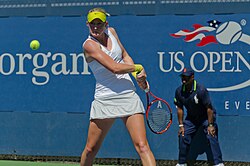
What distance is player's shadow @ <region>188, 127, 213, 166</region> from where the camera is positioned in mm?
7586

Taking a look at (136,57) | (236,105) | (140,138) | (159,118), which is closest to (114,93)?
(140,138)

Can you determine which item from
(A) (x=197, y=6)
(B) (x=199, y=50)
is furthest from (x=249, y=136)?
(A) (x=197, y=6)

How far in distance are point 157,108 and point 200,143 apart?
5.08ft

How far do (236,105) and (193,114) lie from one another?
0.55 m

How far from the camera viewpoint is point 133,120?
5.03 meters

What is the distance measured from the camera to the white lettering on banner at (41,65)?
796cm

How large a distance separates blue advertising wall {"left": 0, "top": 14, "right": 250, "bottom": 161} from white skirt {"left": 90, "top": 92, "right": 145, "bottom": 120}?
257 centimetres

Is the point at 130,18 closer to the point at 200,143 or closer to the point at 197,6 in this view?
the point at 197,6

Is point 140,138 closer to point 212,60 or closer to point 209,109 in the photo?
point 209,109

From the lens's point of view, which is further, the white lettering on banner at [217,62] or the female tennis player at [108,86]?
the white lettering on banner at [217,62]

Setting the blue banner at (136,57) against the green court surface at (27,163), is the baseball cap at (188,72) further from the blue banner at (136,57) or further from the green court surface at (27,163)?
the green court surface at (27,163)

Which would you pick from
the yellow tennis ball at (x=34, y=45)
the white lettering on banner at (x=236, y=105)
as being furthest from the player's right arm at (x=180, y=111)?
the yellow tennis ball at (x=34, y=45)

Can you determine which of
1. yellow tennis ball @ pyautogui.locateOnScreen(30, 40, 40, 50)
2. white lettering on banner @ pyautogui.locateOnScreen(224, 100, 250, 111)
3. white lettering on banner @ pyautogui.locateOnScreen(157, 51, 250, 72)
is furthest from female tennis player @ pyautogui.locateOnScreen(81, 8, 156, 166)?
yellow tennis ball @ pyautogui.locateOnScreen(30, 40, 40, 50)

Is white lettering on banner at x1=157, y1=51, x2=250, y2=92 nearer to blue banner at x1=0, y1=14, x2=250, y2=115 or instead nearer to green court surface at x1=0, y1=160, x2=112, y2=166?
blue banner at x1=0, y1=14, x2=250, y2=115
